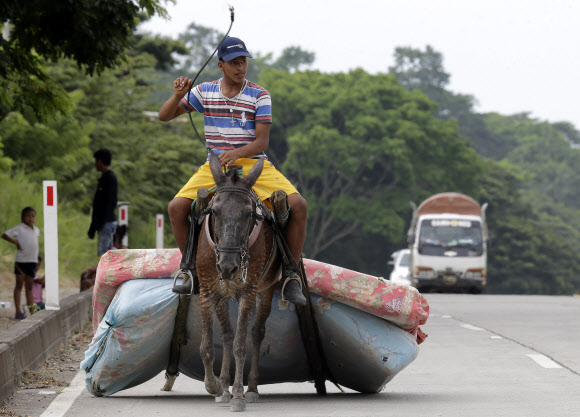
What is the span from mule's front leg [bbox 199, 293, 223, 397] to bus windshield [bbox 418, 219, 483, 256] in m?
30.9

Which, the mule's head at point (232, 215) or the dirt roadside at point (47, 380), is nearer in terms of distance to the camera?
the mule's head at point (232, 215)

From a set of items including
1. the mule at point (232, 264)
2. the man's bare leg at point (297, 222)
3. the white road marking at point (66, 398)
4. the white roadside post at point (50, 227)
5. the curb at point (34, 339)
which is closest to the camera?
the mule at point (232, 264)

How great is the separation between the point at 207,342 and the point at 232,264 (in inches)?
34.3

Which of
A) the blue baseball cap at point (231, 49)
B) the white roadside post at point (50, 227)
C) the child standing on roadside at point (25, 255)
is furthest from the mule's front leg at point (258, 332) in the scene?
the child standing on roadside at point (25, 255)

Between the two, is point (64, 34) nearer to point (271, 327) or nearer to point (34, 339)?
point (34, 339)

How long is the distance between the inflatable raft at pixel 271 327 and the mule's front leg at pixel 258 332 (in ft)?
0.56

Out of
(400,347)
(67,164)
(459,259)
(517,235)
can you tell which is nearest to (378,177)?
(517,235)

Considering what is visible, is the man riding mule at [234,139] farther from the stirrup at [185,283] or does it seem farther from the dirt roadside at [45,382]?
the dirt roadside at [45,382]

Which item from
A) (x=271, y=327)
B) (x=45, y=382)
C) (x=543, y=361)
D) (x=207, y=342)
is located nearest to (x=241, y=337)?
(x=207, y=342)

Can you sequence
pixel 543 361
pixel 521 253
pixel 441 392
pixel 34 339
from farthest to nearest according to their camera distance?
pixel 521 253, pixel 543 361, pixel 34 339, pixel 441 392

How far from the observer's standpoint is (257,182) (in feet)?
27.0

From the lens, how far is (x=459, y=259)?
38656 mm

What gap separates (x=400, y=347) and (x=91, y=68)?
18.5 ft

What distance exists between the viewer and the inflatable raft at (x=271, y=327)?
8.59 m
